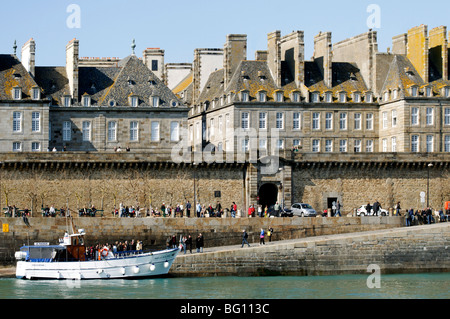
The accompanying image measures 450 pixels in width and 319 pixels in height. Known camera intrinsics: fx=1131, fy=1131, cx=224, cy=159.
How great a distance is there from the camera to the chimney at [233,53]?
79.6 meters

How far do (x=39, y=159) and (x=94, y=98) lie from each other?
10.4 m

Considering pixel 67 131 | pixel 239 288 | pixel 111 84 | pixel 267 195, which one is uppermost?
pixel 111 84

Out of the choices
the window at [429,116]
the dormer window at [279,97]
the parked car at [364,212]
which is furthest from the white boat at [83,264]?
the window at [429,116]

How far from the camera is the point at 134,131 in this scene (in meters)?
74.6

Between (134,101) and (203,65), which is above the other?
(203,65)

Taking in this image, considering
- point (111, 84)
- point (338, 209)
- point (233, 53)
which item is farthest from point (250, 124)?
point (338, 209)

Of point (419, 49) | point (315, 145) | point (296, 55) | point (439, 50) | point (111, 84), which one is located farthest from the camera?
point (439, 50)

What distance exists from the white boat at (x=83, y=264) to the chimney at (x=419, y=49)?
31.9m

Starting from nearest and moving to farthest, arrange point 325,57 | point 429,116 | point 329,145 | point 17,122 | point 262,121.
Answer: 1. point 17,122
2. point 262,121
3. point 429,116
4. point 329,145
5. point 325,57

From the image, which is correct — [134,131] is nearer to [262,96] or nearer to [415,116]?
[262,96]

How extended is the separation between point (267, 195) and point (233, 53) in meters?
13.2

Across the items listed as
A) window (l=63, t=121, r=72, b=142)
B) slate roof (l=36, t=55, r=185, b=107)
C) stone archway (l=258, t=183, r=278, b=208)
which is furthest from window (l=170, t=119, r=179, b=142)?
stone archway (l=258, t=183, r=278, b=208)
